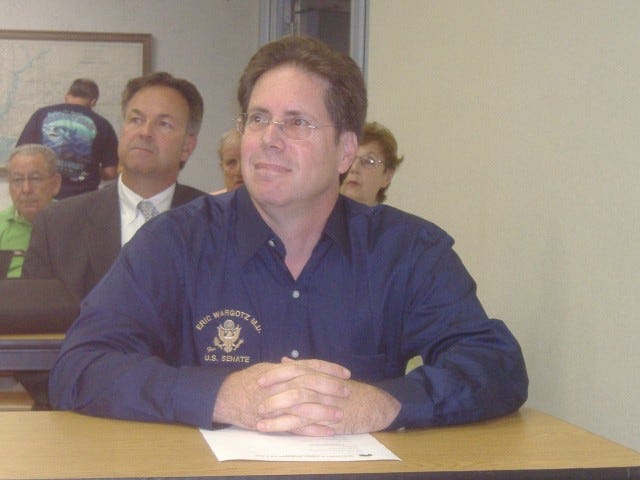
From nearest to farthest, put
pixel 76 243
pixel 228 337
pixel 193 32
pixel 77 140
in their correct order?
pixel 228 337
pixel 76 243
pixel 77 140
pixel 193 32

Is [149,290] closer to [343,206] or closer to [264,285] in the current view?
[264,285]

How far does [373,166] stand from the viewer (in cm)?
358

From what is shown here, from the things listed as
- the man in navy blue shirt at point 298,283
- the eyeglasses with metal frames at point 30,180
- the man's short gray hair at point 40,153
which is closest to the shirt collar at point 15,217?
the eyeglasses with metal frames at point 30,180

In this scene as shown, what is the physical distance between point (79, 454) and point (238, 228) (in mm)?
803

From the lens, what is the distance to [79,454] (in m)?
1.29

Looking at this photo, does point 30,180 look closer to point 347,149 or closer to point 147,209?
point 147,209

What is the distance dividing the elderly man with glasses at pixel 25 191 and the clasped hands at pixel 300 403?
12.2ft

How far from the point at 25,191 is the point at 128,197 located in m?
1.81

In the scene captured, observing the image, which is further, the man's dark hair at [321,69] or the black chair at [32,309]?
the black chair at [32,309]

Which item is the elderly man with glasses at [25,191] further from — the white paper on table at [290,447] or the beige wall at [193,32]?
the white paper on table at [290,447]

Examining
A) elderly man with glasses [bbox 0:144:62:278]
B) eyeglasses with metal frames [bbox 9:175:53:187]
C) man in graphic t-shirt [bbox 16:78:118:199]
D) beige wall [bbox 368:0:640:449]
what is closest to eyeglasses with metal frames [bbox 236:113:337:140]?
beige wall [bbox 368:0:640:449]

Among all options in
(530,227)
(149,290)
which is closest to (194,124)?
(530,227)

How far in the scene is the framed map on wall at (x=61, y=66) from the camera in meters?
6.84

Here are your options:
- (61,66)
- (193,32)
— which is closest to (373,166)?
(193,32)
